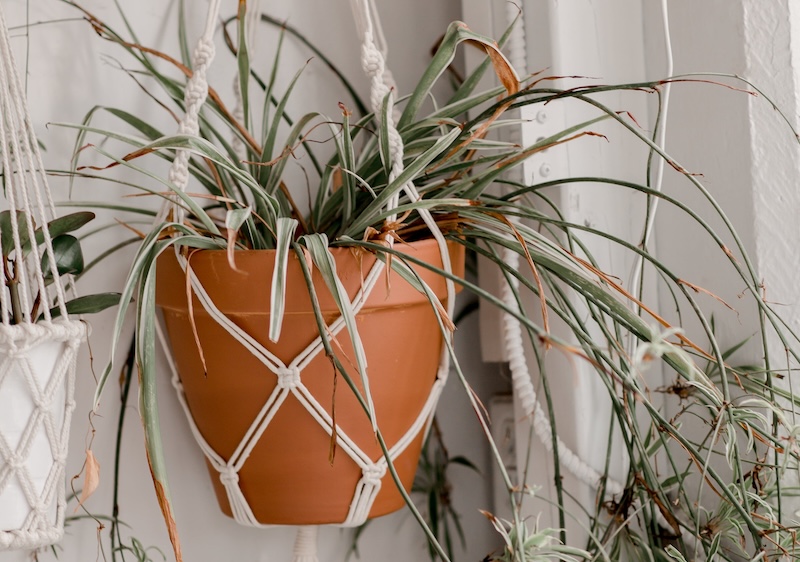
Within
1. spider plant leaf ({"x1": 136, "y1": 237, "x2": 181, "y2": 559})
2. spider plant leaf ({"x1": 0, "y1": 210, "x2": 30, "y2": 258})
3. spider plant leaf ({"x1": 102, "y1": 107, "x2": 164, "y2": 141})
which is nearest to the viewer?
spider plant leaf ({"x1": 136, "y1": 237, "x2": 181, "y2": 559})

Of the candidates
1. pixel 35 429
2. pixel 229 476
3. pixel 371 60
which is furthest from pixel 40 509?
pixel 371 60

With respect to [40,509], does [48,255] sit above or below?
above

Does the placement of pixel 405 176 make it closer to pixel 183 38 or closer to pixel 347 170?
pixel 347 170

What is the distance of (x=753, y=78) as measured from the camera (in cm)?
74

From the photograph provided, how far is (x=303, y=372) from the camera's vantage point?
660 millimetres

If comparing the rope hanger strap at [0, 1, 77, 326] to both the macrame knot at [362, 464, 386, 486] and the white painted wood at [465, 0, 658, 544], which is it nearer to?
the macrame knot at [362, 464, 386, 486]

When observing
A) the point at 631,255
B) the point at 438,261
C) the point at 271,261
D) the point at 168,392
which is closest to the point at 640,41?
the point at 631,255

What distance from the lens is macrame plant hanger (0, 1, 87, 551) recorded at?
58 centimetres

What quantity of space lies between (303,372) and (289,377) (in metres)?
0.01

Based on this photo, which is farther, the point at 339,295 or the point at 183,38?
the point at 183,38

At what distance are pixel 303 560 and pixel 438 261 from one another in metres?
0.39

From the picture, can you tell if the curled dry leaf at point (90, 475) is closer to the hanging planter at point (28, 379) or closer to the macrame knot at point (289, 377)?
the hanging planter at point (28, 379)

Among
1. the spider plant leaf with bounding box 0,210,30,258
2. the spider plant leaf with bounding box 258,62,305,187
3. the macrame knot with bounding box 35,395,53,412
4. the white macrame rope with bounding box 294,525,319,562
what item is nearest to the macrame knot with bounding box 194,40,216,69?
the spider plant leaf with bounding box 258,62,305,187

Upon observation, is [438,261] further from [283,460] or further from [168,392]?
[168,392]
